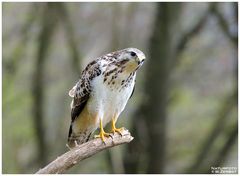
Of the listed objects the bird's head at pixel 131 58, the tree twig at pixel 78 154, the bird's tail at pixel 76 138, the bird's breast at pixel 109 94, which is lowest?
the tree twig at pixel 78 154

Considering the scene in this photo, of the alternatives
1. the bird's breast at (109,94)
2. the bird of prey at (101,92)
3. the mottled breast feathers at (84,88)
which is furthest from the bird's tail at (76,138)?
the bird's breast at (109,94)

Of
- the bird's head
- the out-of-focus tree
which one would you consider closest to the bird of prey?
the bird's head

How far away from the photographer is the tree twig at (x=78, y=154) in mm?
5562

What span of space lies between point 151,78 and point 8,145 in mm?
2914

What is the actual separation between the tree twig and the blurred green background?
11.0ft

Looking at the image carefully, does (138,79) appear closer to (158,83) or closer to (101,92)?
(158,83)

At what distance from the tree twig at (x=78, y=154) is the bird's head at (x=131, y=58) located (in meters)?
0.63

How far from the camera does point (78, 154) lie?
→ 18.6 feet

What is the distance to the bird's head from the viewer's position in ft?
17.4

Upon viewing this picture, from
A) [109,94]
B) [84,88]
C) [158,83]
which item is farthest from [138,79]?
[109,94]

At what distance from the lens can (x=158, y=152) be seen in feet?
31.7

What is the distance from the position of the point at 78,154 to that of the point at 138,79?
485 cm

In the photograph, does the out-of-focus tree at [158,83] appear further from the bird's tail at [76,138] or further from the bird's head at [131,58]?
the bird's head at [131,58]

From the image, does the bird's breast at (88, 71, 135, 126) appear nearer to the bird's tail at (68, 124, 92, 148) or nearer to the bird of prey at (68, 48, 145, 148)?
the bird of prey at (68, 48, 145, 148)
